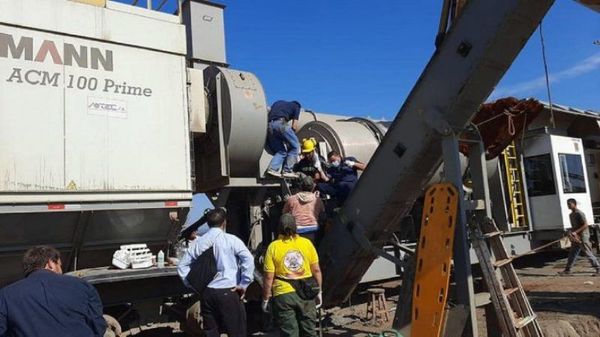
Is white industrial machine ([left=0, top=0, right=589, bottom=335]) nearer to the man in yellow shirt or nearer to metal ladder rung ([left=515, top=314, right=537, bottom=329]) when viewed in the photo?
metal ladder rung ([left=515, top=314, right=537, bottom=329])

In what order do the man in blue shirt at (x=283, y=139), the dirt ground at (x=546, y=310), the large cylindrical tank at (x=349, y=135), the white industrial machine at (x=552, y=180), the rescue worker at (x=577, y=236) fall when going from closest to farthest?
1. the dirt ground at (x=546, y=310)
2. the man in blue shirt at (x=283, y=139)
3. the large cylindrical tank at (x=349, y=135)
4. the rescue worker at (x=577, y=236)
5. the white industrial machine at (x=552, y=180)

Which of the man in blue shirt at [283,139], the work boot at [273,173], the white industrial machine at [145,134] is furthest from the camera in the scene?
the man in blue shirt at [283,139]

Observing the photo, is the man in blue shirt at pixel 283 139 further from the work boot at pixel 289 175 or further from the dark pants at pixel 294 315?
the dark pants at pixel 294 315

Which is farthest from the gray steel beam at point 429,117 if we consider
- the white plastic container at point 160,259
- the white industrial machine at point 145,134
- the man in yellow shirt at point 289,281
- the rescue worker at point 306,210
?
the white plastic container at point 160,259

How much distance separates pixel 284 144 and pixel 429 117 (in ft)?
8.81

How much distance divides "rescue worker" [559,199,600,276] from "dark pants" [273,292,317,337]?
8.76 m

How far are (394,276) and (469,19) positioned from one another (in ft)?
15.3

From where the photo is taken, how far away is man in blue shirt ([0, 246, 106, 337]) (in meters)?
3.07

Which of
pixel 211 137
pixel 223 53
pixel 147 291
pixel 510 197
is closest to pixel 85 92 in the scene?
pixel 211 137

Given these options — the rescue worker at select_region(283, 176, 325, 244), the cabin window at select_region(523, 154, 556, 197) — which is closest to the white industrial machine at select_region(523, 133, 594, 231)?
the cabin window at select_region(523, 154, 556, 197)

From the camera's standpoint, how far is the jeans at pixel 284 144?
23.9ft

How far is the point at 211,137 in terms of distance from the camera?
678cm

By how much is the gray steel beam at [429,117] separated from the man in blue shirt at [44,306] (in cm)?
327

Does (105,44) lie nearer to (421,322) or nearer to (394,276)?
(421,322)
